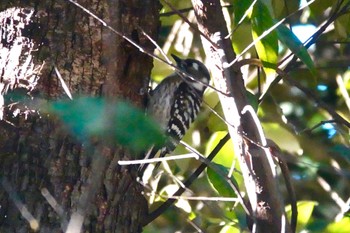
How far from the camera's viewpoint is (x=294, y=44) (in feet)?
8.09

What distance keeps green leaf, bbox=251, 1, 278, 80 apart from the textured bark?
377 mm

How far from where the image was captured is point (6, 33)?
97.2 inches

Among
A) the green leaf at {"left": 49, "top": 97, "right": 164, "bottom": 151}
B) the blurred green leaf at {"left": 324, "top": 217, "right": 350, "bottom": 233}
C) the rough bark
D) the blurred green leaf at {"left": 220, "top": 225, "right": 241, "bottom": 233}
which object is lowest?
the blurred green leaf at {"left": 220, "top": 225, "right": 241, "bottom": 233}

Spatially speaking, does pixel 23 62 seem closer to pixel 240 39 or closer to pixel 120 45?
pixel 120 45

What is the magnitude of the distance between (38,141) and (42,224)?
215 mm

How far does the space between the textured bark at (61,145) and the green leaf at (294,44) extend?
44cm

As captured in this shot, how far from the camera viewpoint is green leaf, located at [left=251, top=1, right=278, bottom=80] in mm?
2473

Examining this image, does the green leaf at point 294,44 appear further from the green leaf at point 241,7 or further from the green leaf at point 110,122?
the green leaf at point 110,122

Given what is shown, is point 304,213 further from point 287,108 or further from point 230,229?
point 287,108

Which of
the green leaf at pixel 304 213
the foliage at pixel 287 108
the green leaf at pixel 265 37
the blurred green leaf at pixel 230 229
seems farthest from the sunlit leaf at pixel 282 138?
the green leaf at pixel 265 37

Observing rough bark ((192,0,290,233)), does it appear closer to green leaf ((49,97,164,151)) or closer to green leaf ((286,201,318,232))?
green leaf ((286,201,318,232))

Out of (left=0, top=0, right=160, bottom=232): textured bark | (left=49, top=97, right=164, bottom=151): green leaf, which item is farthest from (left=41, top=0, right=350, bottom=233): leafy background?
(left=0, top=0, right=160, bottom=232): textured bark

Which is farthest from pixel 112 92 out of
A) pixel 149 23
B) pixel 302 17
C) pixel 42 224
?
pixel 302 17

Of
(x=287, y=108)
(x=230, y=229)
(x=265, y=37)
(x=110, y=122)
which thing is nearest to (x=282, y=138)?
(x=230, y=229)
